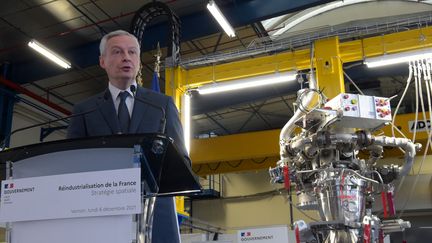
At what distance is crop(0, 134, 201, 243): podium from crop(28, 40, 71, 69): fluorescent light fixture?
731 centimetres

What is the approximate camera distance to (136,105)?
1.56 m

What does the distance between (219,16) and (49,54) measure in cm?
327

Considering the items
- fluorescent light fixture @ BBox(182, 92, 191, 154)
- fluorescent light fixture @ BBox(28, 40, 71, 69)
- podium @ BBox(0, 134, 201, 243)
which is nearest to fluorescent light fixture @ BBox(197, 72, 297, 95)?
fluorescent light fixture @ BBox(182, 92, 191, 154)

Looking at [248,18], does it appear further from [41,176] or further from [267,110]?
[41,176]

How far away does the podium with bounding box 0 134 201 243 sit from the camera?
117 cm

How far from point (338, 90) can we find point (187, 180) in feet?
15.7

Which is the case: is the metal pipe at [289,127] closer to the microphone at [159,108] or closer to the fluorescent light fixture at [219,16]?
the fluorescent light fixture at [219,16]

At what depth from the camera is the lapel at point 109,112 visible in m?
1.52

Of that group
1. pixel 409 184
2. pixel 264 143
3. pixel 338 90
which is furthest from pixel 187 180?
pixel 409 184

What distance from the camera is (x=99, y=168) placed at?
125 cm

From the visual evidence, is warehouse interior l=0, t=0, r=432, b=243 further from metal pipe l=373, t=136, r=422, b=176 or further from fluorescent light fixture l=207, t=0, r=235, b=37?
fluorescent light fixture l=207, t=0, r=235, b=37

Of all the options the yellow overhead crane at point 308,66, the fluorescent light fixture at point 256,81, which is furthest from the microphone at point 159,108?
the fluorescent light fixture at point 256,81

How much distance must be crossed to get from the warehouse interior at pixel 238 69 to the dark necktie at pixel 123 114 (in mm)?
2133

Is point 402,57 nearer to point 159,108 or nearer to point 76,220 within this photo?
point 159,108
